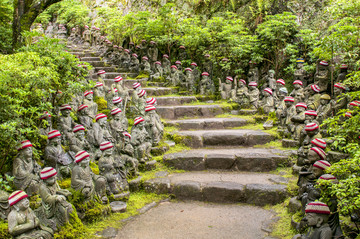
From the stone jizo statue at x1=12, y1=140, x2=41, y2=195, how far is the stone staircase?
266cm

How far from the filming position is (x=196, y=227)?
5762mm

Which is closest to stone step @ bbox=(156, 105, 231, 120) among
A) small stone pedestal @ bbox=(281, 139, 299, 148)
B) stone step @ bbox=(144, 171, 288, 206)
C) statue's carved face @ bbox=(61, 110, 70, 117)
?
A: small stone pedestal @ bbox=(281, 139, 299, 148)

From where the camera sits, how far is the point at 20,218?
425 centimetres

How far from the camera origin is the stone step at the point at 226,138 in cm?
930

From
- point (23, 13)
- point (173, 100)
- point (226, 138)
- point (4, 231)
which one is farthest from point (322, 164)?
point (173, 100)

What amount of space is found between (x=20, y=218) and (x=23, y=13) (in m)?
6.10

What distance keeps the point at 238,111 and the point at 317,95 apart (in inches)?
136

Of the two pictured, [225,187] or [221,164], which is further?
[221,164]

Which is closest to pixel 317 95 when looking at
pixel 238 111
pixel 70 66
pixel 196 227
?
pixel 238 111

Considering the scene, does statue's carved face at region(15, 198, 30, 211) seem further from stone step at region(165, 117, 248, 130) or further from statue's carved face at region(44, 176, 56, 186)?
stone step at region(165, 117, 248, 130)

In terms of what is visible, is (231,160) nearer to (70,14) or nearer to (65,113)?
(65,113)

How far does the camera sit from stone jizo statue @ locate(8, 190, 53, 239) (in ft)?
13.8

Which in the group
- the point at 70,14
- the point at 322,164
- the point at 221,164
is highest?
the point at 70,14

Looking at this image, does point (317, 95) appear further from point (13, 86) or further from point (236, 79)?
point (13, 86)
